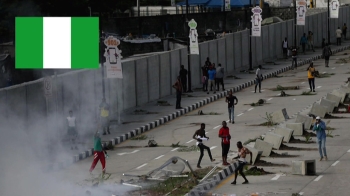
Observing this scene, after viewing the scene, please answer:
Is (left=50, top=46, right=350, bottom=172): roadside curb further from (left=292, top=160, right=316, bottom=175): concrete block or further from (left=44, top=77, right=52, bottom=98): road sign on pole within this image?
(left=292, top=160, right=316, bottom=175): concrete block

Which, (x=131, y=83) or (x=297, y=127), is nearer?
(x=297, y=127)

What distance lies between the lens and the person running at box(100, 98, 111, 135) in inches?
1382

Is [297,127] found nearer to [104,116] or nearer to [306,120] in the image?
[306,120]

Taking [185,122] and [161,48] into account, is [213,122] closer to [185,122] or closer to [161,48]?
[185,122]

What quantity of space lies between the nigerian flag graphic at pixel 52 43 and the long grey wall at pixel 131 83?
39.8ft

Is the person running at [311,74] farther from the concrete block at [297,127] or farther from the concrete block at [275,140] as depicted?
the concrete block at [275,140]

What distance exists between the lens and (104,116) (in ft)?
116

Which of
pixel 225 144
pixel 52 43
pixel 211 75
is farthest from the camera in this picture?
pixel 211 75

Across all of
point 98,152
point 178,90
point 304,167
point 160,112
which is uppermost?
point 178,90

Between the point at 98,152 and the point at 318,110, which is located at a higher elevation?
the point at 318,110

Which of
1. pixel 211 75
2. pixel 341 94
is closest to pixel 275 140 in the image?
pixel 341 94

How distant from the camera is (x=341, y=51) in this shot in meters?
69.2

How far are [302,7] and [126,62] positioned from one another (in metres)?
21.7

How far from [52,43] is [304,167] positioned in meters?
11.6
